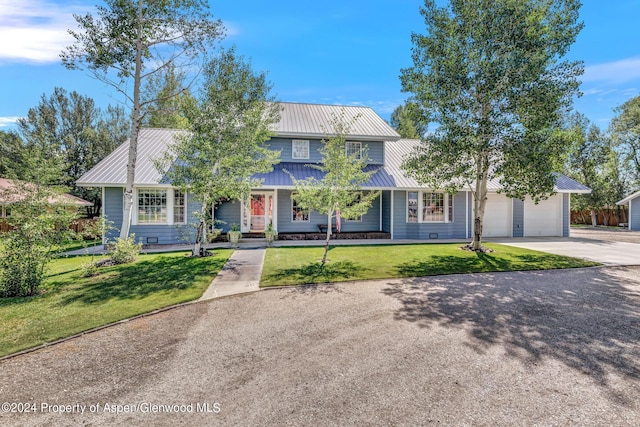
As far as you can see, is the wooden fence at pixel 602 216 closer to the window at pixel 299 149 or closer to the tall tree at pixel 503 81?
the tall tree at pixel 503 81

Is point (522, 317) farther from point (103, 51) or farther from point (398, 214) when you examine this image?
point (103, 51)

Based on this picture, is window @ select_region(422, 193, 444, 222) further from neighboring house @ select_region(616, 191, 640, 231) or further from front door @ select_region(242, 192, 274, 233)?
neighboring house @ select_region(616, 191, 640, 231)

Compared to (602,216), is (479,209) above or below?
above

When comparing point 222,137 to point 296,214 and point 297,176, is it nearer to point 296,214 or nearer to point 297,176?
point 297,176

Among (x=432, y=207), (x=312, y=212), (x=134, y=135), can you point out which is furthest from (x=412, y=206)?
(x=134, y=135)

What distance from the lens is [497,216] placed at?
18.2 meters

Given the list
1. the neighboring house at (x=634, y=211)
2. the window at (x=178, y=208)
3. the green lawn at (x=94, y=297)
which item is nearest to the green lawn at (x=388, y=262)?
the green lawn at (x=94, y=297)

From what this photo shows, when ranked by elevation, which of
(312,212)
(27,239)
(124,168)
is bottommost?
(27,239)

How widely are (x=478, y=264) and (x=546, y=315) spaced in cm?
469

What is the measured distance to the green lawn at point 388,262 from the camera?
8648 millimetres

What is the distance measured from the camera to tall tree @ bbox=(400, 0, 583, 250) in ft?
35.7

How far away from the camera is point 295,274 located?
28.8ft

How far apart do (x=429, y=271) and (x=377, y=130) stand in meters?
11.0

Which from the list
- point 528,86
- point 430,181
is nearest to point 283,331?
point 430,181
